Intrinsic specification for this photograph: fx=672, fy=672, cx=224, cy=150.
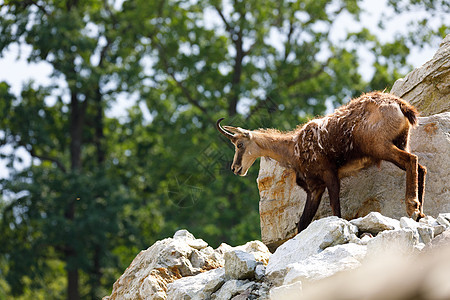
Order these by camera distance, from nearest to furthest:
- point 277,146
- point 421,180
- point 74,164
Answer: point 421,180, point 277,146, point 74,164

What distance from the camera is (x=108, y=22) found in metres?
27.8

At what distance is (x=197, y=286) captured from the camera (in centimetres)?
636

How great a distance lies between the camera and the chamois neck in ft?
26.6

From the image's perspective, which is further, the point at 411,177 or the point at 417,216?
the point at 411,177

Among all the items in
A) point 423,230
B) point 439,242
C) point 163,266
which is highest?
point 163,266

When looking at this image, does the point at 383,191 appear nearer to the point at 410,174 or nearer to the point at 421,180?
the point at 421,180

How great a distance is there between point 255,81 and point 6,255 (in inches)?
448

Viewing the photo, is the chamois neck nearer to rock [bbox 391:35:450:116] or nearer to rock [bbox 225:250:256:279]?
rock [bbox 391:35:450:116]

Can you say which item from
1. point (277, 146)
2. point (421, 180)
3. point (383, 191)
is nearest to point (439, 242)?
point (421, 180)

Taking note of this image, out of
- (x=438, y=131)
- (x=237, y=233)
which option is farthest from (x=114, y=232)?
(x=438, y=131)

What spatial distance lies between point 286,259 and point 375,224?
850 millimetres

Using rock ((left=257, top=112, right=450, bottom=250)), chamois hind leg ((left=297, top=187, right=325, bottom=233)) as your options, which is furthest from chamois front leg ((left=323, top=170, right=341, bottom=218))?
rock ((left=257, top=112, right=450, bottom=250))

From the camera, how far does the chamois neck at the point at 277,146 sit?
319 inches

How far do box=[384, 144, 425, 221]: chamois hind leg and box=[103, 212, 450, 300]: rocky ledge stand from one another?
49 cm
